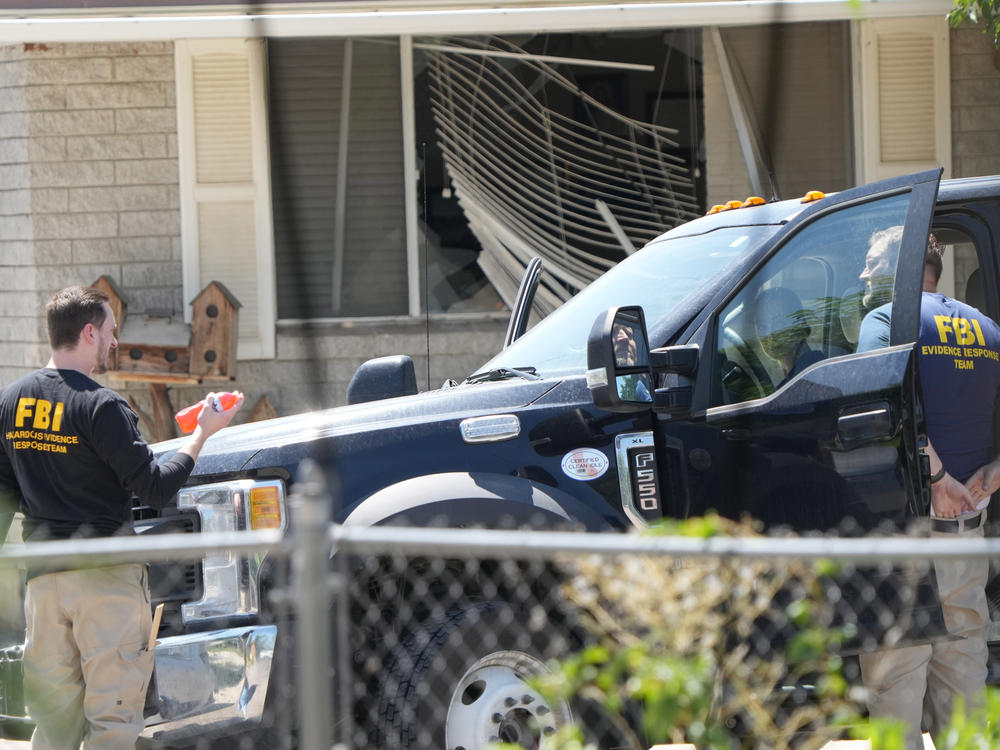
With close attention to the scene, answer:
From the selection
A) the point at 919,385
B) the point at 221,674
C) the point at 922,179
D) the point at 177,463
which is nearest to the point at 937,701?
the point at 919,385

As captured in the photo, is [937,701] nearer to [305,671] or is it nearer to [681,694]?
[681,694]

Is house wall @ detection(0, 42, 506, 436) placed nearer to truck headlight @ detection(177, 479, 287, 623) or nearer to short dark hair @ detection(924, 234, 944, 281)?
truck headlight @ detection(177, 479, 287, 623)

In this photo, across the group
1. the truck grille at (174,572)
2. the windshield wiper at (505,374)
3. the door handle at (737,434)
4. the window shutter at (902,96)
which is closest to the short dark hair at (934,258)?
the door handle at (737,434)

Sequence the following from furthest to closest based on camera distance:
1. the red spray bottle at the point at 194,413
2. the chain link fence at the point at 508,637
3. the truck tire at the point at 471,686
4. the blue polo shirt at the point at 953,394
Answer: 1. the red spray bottle at the point at 194,413
2. the blue polo shirt at the point at 953,394
3. the truck tire at the point at 471,686
4. the chain link fence at the point at 508,637

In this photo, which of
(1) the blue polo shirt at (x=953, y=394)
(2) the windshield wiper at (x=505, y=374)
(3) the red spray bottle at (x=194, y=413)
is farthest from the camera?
(2) the windshield wiper at (x=505, y=374)

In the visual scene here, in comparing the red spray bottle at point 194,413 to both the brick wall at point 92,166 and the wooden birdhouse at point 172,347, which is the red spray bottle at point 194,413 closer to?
the wooden birdhouse at point 172,347

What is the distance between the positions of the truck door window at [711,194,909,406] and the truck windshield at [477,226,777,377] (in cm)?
17

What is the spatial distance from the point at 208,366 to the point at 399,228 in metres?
1.87

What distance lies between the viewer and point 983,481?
3980 millimetres

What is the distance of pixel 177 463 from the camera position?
3908mm

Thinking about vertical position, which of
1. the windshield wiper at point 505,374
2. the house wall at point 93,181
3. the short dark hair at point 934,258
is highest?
the house wall at point 93,181

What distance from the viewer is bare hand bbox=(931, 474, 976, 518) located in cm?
393

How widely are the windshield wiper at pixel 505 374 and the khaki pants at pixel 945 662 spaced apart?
1.44 metres

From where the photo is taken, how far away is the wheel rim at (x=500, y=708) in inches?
150
